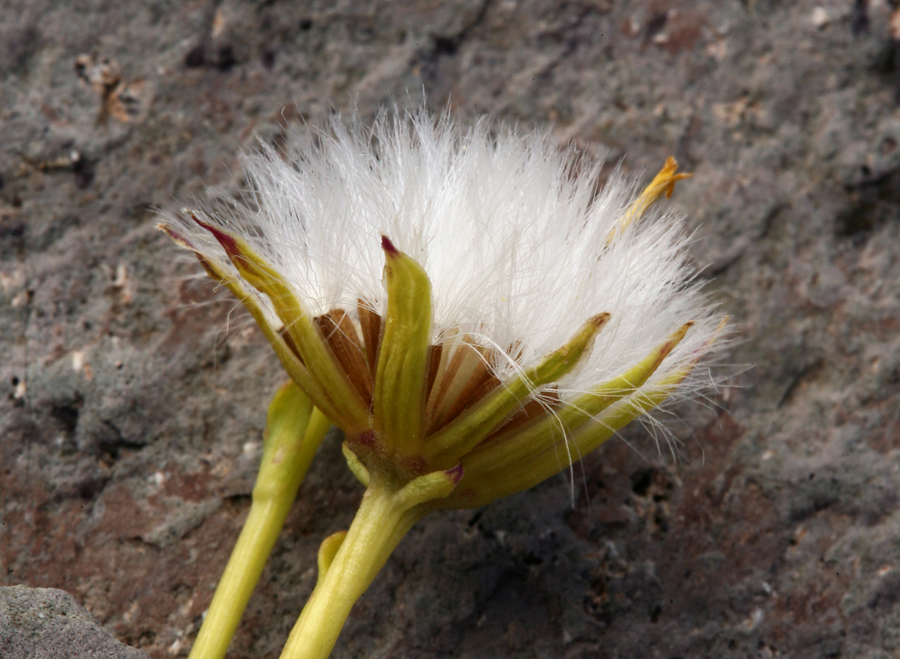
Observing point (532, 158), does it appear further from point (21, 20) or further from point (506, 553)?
point (21, 20)

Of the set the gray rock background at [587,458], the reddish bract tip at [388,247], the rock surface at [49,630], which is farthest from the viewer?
the gray rock background at [587,458]

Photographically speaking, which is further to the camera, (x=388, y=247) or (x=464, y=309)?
(x=464, y=309)

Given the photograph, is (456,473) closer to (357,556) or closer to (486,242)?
(357,556)

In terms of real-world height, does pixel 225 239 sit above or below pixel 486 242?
above

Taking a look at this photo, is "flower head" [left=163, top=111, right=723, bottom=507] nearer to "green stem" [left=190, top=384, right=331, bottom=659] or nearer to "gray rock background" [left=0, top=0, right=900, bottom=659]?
"green stem" [left=190, top=384, right=331, bottom=659]

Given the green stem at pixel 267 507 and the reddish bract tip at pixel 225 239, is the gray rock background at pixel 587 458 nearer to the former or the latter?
the green stem at pixel 267 507

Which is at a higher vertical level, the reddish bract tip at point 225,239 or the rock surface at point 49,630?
the reddish bract tip at point 225,239

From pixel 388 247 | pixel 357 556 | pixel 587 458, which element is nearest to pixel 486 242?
pixel 388 247

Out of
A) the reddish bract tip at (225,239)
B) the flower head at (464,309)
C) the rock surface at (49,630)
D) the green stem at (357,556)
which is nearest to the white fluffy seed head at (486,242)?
the flower head at (464,309)
